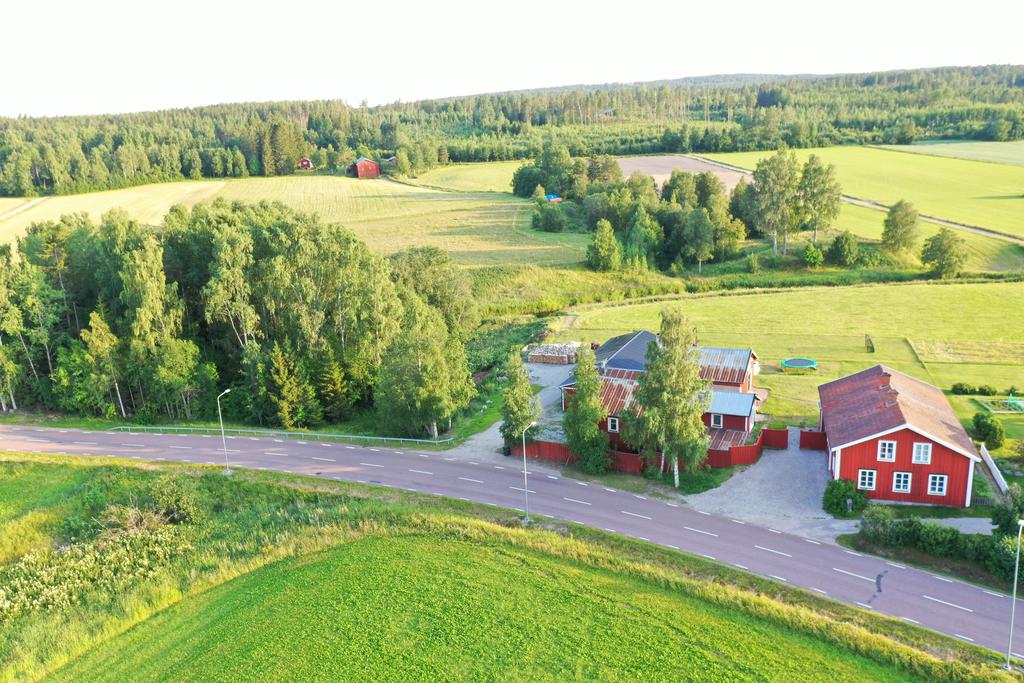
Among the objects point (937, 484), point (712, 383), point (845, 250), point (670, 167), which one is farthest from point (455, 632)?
point (670, 167)

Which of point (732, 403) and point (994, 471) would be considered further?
point (732, 403)

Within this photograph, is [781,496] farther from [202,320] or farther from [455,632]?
[202,320]

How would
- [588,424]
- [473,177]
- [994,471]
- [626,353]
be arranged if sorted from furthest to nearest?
[473,177] < [626,353] < [588,424] < [994,471]

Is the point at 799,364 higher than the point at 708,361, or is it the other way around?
the point at 708,361

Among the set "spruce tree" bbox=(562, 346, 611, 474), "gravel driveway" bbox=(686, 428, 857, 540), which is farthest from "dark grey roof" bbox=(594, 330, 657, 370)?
"gravel driveway" bbox=(686, 428, 857, 540)

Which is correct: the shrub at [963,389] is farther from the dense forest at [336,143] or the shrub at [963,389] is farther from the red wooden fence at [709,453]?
the dense forest at [336,143]

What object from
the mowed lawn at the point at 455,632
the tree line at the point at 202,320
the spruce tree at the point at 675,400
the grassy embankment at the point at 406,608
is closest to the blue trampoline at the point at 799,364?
the spruce tree at the point at 675,400

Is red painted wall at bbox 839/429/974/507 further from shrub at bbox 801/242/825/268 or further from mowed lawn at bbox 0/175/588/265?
mowed lawn at bbox 0/175/588/265
